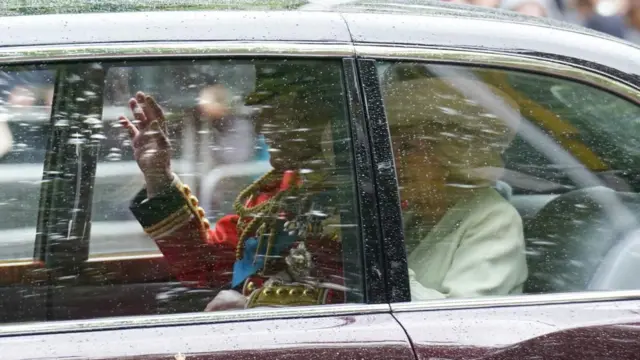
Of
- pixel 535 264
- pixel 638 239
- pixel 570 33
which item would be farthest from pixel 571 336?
pixel 570 33

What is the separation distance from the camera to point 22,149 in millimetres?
1791

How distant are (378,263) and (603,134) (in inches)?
24.9

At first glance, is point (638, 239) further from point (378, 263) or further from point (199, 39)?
point (199, 39)

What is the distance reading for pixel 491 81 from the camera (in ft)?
6.51

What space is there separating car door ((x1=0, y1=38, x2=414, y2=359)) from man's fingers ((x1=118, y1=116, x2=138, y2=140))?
12mm

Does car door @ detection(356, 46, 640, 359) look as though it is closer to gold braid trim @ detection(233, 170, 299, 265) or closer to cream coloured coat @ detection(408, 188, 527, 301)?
cream coloured coat @ detection(408, 188, 527, 301)

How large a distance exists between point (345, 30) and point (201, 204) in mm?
466

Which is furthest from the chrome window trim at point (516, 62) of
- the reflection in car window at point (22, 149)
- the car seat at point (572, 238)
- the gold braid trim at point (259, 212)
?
the reflection in car window at point (22, 149)

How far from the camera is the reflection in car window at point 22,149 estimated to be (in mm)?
1780

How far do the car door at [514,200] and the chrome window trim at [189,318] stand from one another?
4.8 inches

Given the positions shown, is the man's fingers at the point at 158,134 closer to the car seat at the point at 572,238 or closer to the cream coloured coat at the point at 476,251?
the cream coloured coat at the point at 476,251

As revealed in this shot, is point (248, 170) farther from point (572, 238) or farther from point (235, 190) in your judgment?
point (572, 238)

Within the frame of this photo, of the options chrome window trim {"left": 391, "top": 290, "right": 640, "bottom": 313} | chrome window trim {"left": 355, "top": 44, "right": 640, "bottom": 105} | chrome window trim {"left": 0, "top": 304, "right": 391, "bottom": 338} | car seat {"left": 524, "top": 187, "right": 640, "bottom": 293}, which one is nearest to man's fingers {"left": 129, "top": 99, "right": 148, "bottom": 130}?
chrome window trim {"left": 0, "top": 304, "right": 391, "bottom": 338}

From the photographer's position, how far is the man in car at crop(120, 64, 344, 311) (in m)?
1.85
